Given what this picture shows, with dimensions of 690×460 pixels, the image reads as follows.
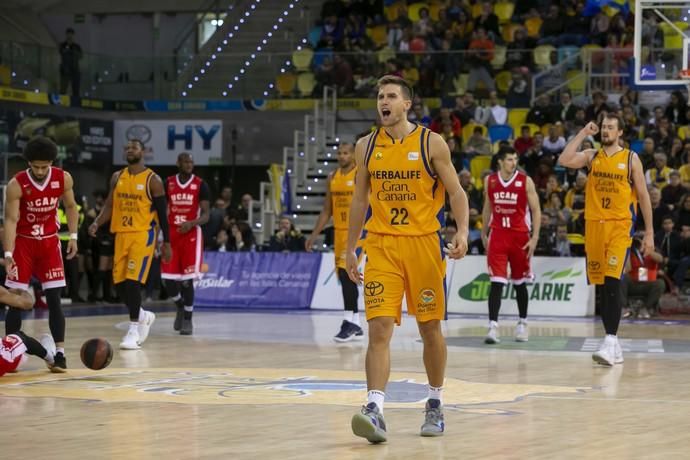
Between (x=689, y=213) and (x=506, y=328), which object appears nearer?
(x=506, y=328)

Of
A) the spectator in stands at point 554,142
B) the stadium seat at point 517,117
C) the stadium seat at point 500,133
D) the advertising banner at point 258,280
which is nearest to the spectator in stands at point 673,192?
the spectator in stands at point 554,142

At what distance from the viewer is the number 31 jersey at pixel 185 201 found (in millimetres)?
15180

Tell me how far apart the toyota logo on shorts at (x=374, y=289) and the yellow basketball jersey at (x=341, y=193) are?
22.1ft

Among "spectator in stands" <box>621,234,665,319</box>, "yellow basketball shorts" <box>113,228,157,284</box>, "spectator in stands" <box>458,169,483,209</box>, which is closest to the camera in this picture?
"yellow basketball shorts" <box>113,228,157,284</box>

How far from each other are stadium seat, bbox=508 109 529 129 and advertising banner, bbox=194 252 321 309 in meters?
7.00

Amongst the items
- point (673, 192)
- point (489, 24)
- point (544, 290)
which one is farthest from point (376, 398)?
point (489, 24)

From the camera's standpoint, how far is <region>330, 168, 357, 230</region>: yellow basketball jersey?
14398 millimetres

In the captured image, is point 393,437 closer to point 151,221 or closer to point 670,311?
point 151,221

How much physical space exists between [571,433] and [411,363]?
446cm

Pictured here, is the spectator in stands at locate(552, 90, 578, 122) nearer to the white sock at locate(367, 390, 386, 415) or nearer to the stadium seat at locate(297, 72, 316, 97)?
the stadium seat at locate(297, 72, 316, 97)

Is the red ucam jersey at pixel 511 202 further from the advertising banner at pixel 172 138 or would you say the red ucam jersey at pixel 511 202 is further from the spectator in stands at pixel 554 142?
the advertising banner at pixel 172 138

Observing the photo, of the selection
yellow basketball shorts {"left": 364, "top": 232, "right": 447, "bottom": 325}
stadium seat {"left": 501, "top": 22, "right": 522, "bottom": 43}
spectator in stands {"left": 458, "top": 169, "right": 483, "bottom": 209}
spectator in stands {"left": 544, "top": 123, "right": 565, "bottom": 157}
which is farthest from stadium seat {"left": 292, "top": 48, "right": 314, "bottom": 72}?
yellow basketball shorts {"left": 364, "top": 232, "right": 447, "bottom": 325}

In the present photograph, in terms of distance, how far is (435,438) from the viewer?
741 cm

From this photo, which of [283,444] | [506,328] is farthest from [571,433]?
[506,328]
